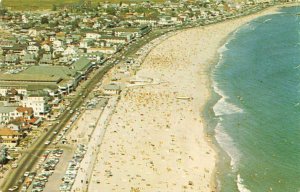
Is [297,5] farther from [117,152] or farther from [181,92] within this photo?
[117,152]

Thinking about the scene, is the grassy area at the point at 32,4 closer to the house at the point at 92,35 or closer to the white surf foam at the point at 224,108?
the house at the point at 92,35

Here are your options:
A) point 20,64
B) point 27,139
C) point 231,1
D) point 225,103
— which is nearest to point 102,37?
point 20,64

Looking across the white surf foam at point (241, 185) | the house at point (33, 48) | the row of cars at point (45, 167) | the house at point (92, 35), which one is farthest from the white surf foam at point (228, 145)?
the house at point (92, 35)

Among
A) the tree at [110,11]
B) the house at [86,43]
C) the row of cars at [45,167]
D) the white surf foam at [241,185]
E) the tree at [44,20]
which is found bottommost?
the white surf foam at [241,185]

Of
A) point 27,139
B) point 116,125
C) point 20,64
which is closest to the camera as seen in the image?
point 27,139

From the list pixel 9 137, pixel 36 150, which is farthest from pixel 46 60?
pixel 36 150

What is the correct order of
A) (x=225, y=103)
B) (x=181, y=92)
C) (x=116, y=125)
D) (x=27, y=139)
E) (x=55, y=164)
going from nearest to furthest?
(x=55, y=164) → (x=27, y=139) → (x=116, y=125) → (x=225, y=103) → (x=181, y=92)

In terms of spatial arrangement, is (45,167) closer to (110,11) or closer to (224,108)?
(224,108)
